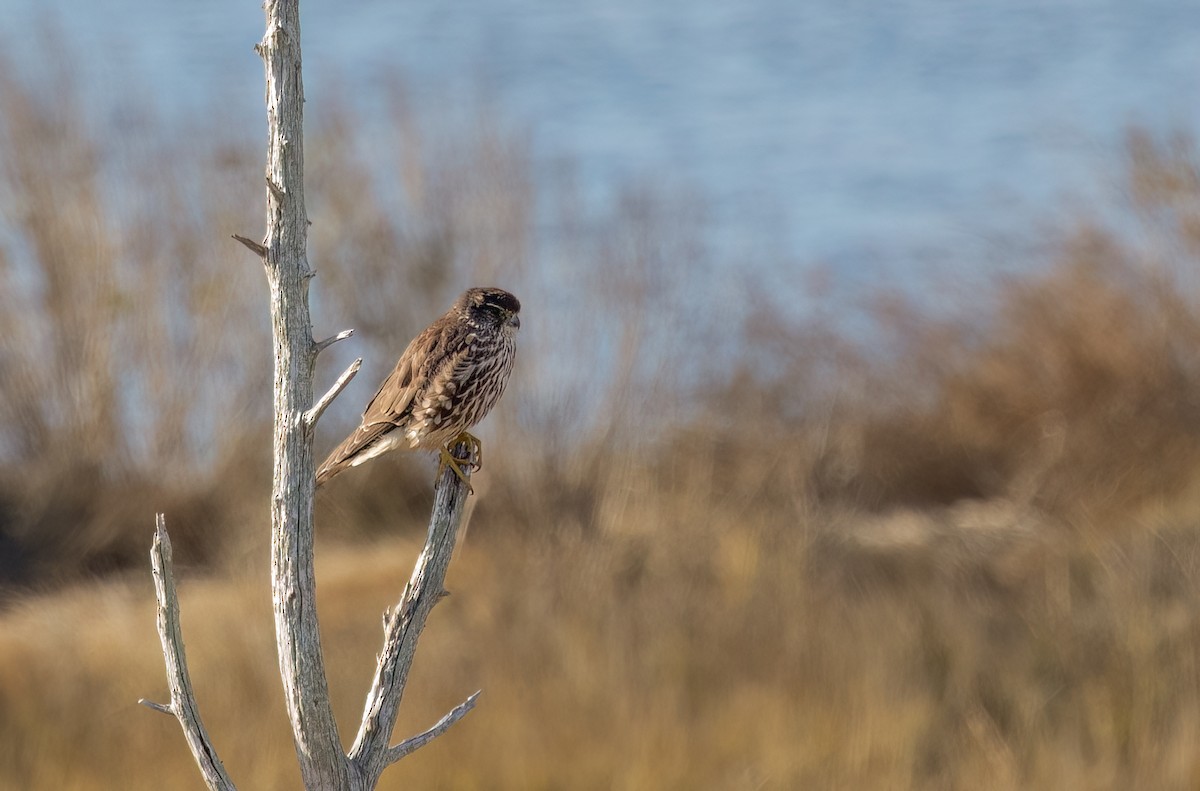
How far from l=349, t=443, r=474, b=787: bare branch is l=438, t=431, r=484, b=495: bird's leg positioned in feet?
1.48

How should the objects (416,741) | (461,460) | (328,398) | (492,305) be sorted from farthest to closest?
(492,305), (461,460), (416,741), (328,398)

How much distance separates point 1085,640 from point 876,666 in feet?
3.62

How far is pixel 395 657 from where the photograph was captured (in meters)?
2.60

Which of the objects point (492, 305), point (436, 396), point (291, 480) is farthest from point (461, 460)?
point (291, 480)

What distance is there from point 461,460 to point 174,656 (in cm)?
107

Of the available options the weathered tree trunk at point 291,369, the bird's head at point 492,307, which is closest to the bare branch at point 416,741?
the weathered tree trunk at point 291,369

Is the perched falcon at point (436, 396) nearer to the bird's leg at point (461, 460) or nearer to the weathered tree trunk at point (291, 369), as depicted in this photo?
the bird's leg at point (461, 460)

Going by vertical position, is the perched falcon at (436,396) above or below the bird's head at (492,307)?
below

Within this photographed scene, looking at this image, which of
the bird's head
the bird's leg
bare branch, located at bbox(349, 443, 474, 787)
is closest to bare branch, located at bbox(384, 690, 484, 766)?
bare branch, located at bbox(349, 443, 474, 787)

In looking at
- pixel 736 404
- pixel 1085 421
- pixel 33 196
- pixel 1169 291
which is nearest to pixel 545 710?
pixel 736 404

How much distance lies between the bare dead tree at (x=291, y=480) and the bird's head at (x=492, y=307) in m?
1.36

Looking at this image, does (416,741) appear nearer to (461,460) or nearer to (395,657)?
(395,657)

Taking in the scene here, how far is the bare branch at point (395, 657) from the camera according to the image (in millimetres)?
2561

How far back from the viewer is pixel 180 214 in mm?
10797
